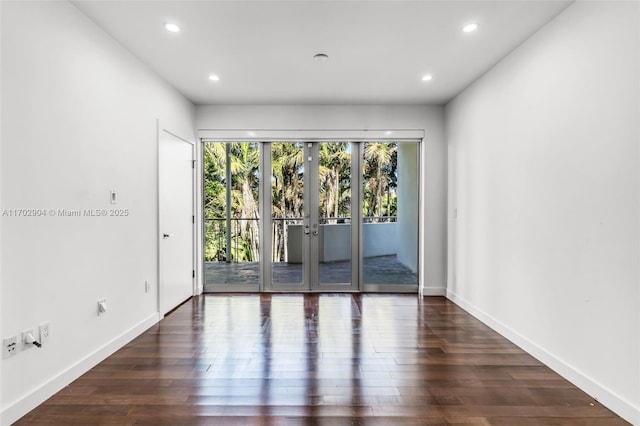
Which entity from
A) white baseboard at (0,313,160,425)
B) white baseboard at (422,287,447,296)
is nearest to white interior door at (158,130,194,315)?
white baseboard at (0,313,160,425)

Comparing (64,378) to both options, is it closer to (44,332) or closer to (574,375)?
(44,332)

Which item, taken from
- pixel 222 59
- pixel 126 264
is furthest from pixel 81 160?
pixel 222 59

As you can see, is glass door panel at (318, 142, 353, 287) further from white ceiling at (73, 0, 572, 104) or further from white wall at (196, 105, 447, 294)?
white ceiling at (73, 0, 572, 104)

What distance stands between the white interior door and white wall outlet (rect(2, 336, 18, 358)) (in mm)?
1724

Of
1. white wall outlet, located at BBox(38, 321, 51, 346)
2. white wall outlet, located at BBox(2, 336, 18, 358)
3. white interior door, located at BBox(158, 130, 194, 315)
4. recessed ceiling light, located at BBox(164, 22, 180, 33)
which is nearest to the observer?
white wall outlet, located at BBox(2, 336, 18, 358)

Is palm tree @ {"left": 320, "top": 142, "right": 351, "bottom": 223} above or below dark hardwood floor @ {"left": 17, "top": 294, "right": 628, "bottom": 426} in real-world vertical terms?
above

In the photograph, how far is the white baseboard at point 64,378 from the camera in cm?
190

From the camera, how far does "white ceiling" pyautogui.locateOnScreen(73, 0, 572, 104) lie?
2408 mm

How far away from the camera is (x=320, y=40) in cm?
285

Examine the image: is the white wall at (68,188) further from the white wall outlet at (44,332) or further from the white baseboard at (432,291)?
the white baseboard at (432,291)

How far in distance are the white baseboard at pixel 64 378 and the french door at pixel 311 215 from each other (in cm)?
209

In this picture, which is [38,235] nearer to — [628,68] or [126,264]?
[126,264]

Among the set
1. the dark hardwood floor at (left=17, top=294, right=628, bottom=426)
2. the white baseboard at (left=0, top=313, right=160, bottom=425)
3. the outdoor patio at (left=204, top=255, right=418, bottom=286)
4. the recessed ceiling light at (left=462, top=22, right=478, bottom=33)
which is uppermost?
the recessed ceiling light at (left=462, top=22, right=478, bottom=33)

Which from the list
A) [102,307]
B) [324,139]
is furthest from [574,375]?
[324,139]
